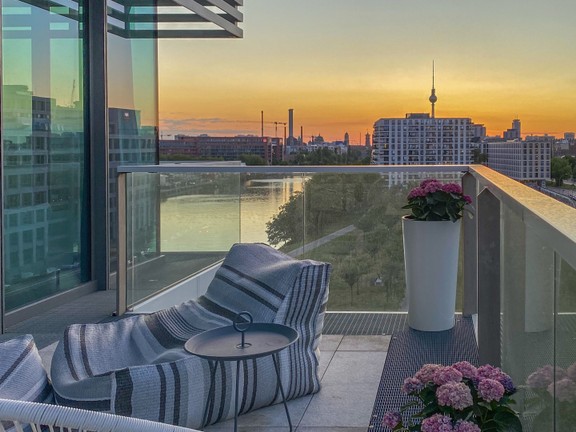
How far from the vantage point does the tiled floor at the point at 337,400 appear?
10.5 feet

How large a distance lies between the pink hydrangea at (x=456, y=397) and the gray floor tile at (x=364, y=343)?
2730mm

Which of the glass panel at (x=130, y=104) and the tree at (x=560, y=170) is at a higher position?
the glass panel at (x=130, y=104)

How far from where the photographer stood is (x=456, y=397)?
176 cm

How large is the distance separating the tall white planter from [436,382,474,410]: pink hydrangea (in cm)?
317

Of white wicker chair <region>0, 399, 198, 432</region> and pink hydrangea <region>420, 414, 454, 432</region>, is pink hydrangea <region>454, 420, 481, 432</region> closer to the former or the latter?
pink hydrangea <region>420, 414, 454, 432</region>

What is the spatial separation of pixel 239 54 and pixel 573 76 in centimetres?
909

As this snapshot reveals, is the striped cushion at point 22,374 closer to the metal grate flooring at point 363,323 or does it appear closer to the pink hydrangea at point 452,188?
the metal grate flooring at point 363,323

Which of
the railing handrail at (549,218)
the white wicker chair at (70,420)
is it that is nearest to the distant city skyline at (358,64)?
the railing handrail at (549,218)

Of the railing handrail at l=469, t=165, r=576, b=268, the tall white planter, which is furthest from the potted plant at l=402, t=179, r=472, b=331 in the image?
the railing handrail at l=469, t=165, r=576, b=268

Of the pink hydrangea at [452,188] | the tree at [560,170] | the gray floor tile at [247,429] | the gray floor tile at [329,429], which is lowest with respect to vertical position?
the gray floor tile at [329,429]

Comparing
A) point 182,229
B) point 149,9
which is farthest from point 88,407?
point 149,9

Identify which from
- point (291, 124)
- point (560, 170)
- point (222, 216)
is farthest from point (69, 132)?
point (291, 124)

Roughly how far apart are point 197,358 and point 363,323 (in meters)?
2.39

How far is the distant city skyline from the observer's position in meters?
11.5
